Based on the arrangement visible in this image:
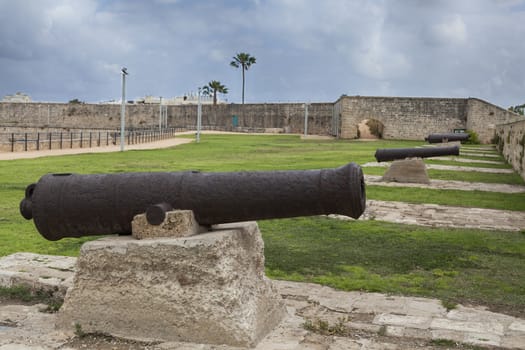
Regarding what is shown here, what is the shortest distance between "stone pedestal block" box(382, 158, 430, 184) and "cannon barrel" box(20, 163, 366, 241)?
10581 mm

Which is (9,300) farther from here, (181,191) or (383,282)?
(383,282)

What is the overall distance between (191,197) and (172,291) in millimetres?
570

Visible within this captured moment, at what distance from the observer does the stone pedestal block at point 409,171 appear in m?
14.3

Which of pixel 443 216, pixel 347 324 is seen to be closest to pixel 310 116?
pixel 443 216

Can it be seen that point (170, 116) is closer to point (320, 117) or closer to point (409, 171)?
point (320, 117)

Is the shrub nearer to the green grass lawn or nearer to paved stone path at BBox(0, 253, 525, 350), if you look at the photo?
the green grass lawn

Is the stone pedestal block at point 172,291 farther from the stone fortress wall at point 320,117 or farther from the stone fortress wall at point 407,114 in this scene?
the stone fortress wall at point 407,114

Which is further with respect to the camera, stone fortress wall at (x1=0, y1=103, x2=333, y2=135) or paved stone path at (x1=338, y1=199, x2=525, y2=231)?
stone fortress wall at (x1=0, y1=103, x2=333, y2=135)

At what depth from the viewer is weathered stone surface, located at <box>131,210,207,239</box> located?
159 inches

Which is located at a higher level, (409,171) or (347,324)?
(409,171)

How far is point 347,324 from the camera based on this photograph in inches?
175

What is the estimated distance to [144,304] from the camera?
403 cm

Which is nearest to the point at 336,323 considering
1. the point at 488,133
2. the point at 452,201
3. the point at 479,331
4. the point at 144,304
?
the point at 479,331

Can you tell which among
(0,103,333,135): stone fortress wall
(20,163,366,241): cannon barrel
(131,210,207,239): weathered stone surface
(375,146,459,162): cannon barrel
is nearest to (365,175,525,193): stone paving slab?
(375,146,459,162): cannon barrel
